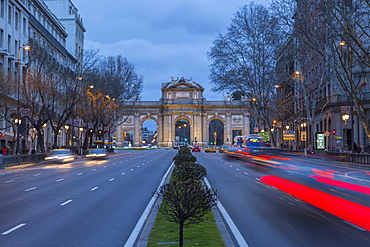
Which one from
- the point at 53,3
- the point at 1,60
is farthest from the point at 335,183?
the point at 53,3

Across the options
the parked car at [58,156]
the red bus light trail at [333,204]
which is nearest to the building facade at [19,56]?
the parked car at [58,156]

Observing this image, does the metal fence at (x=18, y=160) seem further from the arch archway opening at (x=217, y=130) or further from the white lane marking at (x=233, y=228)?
the arch archway opening at (x=217, y=130)

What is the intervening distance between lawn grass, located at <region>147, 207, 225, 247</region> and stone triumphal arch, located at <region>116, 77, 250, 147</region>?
122 meters

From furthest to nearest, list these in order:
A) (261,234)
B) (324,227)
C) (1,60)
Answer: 1. (1,60)
2. (324,227)
3. (261,234)

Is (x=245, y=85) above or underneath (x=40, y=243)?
above

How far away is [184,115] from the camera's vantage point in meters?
135

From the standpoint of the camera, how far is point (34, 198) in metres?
16.8

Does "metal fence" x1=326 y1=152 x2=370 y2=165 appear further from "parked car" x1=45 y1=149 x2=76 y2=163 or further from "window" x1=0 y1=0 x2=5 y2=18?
"window" x1=0 y1=0 x2=5 y2=18

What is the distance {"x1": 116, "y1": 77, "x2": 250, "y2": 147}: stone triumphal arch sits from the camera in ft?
440

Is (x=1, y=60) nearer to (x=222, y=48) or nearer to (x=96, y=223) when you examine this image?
(x=222, y=48)

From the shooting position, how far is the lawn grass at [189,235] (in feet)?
27.9

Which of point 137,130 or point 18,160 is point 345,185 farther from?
point 137,130

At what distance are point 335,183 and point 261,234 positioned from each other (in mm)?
10942

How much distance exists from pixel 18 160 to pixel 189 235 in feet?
110
